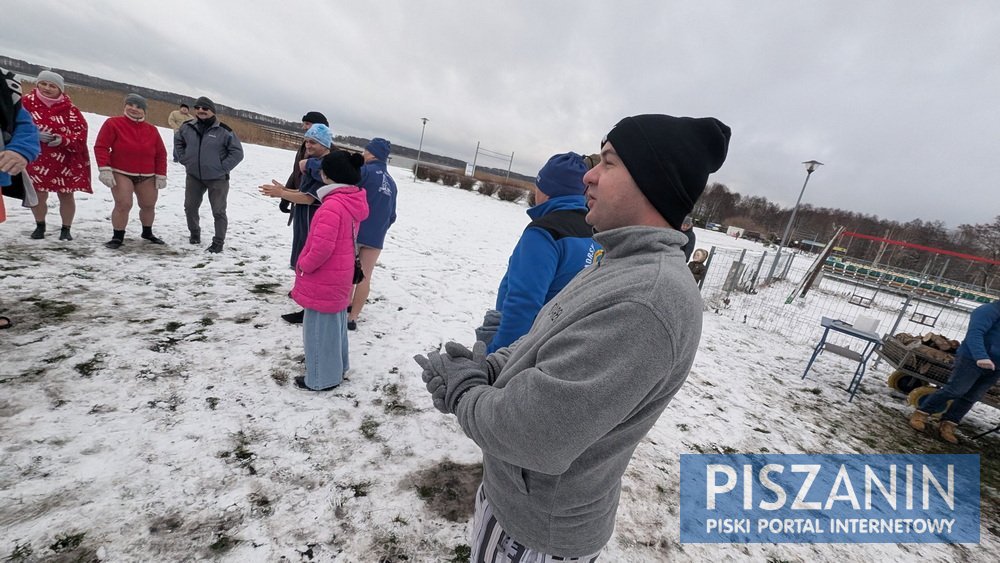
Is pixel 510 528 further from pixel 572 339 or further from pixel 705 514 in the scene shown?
pixel 705 514

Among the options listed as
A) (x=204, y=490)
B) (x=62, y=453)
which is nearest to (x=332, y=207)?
(x=204, y=490)

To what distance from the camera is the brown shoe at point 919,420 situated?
4.57m

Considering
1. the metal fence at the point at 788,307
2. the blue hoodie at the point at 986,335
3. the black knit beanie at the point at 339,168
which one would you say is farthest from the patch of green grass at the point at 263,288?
the metal fence at the point at 788,307

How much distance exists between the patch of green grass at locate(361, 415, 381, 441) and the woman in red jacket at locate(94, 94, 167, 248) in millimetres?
4544

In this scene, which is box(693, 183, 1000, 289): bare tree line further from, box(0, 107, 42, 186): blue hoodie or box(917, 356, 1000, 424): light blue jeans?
box(0, 107, 42, 186): blue hoodie

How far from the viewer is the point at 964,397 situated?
168 inches

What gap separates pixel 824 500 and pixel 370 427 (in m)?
3.77

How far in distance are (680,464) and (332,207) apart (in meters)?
3.48

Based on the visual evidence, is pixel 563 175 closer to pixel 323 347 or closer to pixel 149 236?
pixel 323 347

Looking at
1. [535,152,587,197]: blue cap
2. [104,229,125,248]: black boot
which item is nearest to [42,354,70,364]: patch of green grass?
[104,229,125,248]: black boot

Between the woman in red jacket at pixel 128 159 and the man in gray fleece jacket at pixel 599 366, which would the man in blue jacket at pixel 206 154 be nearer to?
the woman in red jacket at pixel 128 159

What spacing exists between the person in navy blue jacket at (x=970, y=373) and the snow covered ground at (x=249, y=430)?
0.31 meters

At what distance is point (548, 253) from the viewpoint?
183 centimetres

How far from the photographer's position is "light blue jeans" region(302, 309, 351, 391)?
286cm
